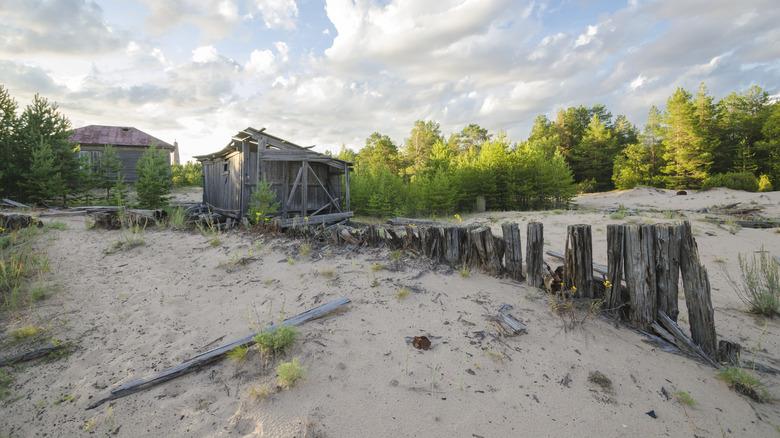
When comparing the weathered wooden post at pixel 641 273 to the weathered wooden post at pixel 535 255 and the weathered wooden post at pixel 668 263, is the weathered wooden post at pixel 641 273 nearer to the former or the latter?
the weathered wooden post at pixel 668 263

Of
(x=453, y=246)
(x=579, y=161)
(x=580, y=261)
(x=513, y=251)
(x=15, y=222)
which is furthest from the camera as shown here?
(x=579, y=161)

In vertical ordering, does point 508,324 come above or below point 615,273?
below

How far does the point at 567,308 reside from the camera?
3.31 m

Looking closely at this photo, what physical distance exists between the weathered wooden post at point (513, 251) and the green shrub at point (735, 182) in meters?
30.9

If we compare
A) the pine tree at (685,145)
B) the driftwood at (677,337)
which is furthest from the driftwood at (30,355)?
the pine tree at (685,145)

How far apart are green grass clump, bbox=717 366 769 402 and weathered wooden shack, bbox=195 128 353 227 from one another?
8.58 meters

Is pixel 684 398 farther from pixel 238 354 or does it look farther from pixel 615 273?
pixel 238 354

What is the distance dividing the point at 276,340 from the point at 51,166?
1878 centimetres

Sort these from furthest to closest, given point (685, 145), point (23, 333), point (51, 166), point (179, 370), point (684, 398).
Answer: point (685, 145), point (51, 166), point (23, 333), point (179, 370), point (684, 398)

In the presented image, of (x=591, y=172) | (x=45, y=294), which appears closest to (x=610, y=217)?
(x=45, y=294)

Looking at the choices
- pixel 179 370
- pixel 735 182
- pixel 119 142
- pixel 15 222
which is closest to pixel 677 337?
pixel 179 370

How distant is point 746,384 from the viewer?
240 centimetres

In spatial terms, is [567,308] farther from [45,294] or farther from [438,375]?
[45,294]

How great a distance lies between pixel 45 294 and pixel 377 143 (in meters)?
31.2
